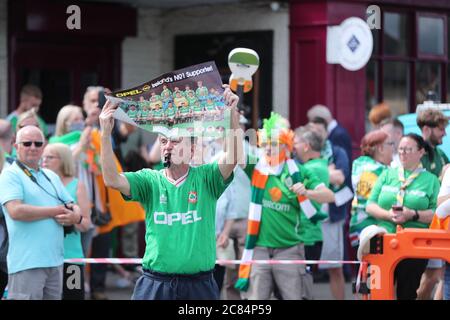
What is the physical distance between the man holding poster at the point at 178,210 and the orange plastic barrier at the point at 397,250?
5.85ft

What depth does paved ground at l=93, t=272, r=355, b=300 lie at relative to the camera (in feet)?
39.4

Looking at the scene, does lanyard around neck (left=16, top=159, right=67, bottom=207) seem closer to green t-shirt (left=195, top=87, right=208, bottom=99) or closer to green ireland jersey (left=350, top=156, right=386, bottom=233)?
green t-shirt (left=195, top=87, right=208, bottom=99)

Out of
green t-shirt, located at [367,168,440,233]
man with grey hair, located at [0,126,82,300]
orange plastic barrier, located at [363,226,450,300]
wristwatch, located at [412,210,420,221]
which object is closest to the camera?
orange plastic barrier, located at [363,226,450,300]

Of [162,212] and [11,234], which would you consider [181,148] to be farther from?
[11,234]

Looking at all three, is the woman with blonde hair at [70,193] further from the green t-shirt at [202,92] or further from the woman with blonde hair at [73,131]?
the green t-shirt at [202,92]

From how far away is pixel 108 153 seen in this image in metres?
6.56

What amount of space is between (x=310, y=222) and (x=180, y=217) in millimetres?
3799

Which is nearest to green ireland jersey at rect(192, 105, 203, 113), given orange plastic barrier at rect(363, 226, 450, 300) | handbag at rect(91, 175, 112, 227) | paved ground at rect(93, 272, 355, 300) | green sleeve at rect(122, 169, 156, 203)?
green sleeve at rect(122, 169, 156, 203)

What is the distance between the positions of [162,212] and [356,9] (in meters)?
7.66

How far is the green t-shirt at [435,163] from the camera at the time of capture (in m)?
9.77

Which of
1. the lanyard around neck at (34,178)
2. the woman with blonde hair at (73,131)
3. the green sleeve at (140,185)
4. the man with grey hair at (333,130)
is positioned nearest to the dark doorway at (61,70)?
the woman with blonde hair at (73,131)

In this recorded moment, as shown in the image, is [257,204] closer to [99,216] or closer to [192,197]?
[99,216]

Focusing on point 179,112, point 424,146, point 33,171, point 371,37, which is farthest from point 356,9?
point 179,112

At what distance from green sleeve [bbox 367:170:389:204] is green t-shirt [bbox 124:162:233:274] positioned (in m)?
3.06
